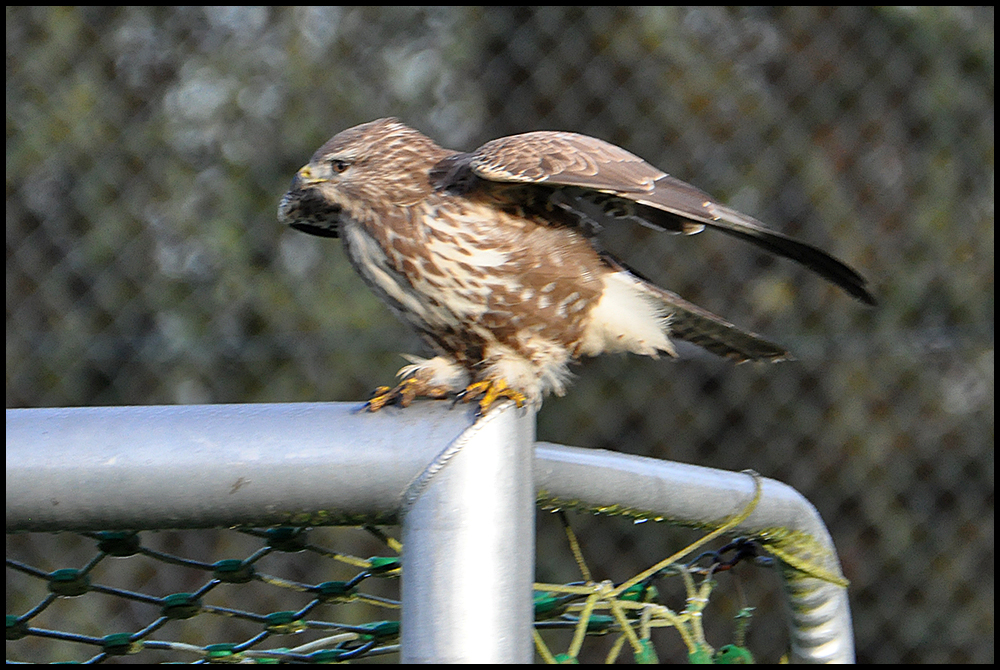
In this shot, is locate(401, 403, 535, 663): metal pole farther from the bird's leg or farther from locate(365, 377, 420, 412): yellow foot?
the bird's leg

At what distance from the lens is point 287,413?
82 cm

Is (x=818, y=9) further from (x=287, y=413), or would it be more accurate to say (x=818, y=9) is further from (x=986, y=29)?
(x=287, y=413)

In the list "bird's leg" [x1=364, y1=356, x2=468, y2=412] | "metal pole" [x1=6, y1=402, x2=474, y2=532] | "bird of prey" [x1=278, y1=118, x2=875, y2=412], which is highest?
"bird of prey" [x1=278, y1=118, x2=875, y2=412]

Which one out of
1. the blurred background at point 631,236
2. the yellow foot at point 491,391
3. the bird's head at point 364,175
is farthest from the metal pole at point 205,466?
the blurred background at point 631,236

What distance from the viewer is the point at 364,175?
1620mm

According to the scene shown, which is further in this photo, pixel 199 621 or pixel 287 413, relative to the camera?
pixel 199 621

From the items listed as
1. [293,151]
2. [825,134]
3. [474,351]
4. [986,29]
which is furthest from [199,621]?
[986,29]

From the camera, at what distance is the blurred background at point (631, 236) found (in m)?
2.94

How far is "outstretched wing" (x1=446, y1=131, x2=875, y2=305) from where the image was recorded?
1380mm

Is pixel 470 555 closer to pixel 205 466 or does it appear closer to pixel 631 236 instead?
pixel 205 466

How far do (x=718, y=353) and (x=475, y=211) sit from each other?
489 mm

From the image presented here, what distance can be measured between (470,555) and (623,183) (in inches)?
29.5

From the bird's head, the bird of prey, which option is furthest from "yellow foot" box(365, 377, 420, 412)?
the bird's head

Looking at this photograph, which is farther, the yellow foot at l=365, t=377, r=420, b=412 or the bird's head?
the bird's head
